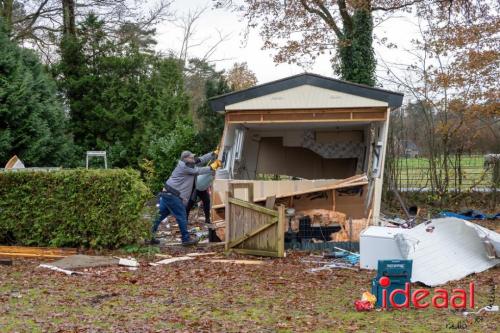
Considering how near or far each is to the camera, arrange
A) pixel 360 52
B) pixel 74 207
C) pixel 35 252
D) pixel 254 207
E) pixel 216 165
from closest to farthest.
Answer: pixel 254 207
pixel 35 252
pixel 74 207
pixel 216 165
pixel 360 52

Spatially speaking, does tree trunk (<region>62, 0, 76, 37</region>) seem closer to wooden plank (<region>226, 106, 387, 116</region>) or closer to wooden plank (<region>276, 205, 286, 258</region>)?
wooden plank (<region>226, 106, 387, 116</region>)

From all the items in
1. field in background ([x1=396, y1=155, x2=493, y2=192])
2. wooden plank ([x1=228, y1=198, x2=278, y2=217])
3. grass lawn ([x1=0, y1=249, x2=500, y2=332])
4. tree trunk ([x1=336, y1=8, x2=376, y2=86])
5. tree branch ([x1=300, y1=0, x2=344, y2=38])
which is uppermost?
tree branch ([x1=300, y1=0, x2=344, y2=38])

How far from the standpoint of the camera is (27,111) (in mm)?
18172

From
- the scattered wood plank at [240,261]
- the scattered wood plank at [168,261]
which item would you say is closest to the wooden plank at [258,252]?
the scattered wood plank at [240,261]

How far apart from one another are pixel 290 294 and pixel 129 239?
170 inches

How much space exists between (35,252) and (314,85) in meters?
6.77

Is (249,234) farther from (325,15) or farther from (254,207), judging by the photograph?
(325,15)

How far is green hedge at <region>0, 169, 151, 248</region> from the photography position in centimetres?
1123

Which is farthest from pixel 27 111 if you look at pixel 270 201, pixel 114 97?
pixel 270 201

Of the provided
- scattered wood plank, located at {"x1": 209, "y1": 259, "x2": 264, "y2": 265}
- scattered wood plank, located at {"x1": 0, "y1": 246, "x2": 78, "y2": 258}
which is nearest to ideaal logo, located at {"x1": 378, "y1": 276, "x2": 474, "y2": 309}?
scattered wood plank, located at {"x1": 209, "y1": 259, "x2": 264, "y2": 265}

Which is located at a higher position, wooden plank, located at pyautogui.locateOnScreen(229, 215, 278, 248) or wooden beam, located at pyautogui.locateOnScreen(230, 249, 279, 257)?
wooden plank, located at pyautogui.locateOnScreen(229, 215, 278, 248)

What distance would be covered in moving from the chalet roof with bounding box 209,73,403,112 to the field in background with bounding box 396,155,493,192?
4.95m

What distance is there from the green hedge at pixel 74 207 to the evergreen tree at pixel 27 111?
244 inches

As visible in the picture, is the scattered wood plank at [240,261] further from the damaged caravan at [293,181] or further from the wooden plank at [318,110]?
the wooden plank at [318,110]
